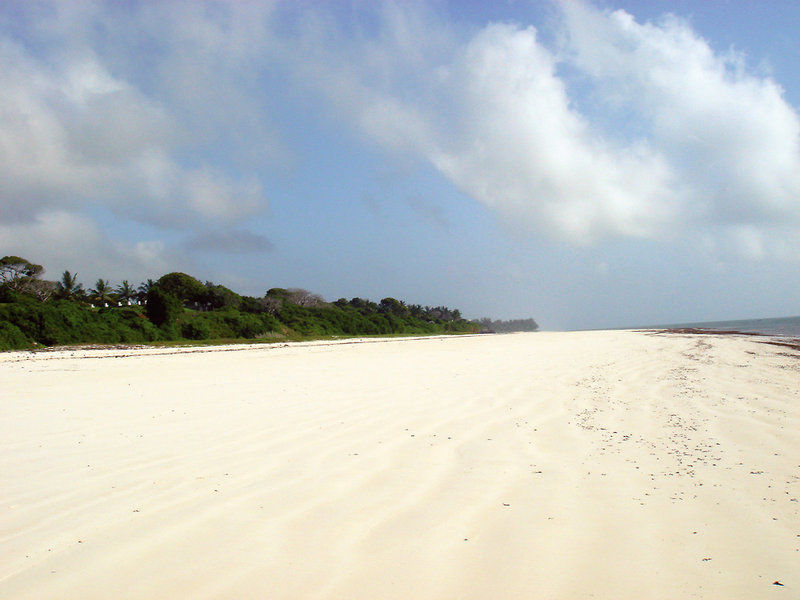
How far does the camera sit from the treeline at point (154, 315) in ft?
81.7

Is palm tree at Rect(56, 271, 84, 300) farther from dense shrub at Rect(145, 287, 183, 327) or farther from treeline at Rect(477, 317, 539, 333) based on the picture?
treeline at Rect(477, 317, 539, 333)

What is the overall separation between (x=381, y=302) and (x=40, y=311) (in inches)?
2709

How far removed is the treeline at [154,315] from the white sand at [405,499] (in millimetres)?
23249

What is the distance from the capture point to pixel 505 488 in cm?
306

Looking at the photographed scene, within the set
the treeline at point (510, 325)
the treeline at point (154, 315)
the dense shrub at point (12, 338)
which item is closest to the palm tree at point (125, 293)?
the treeline at point (154, 315)

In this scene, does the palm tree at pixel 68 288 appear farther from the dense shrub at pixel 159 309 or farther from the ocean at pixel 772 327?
the ocean at pixel 772 327

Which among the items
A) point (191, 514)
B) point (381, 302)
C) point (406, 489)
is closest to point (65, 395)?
point (191, 514)

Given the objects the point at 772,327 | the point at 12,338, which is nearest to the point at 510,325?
the point at 772,327

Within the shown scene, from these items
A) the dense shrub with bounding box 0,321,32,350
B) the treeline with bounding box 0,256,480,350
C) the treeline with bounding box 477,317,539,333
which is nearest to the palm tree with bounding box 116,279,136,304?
the treeline with bounding box 0,256,480,350

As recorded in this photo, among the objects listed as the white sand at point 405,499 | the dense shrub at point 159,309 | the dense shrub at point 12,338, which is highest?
the dense shrub at point 159,309

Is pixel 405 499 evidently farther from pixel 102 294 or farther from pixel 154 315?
pixel 102 294

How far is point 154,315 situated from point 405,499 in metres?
33.1

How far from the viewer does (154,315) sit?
31.7 m

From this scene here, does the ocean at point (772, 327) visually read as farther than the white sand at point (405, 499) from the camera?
Yes
